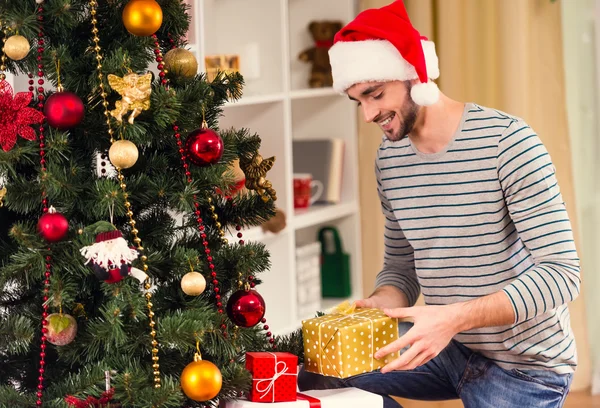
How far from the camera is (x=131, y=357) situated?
4.24 ft

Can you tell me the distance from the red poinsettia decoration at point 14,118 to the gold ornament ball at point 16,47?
58mm

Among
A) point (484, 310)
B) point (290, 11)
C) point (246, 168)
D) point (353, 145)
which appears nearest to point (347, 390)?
point (484, 310)

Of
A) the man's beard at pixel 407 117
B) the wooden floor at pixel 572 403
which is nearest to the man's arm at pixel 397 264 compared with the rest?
the man's beard at pixel 407 117

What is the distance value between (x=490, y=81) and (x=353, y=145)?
57 centimetres

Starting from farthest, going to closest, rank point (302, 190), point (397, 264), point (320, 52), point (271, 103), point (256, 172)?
point (320, 52) < point (302, 190) < point (271, 103) < point (397, 264) < point (256, 172)

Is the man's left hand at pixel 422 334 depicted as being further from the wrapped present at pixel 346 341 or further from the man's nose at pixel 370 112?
the man's nose at pixel 370 112

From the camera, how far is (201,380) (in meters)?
1.25

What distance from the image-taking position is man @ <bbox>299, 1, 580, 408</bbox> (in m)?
1.61

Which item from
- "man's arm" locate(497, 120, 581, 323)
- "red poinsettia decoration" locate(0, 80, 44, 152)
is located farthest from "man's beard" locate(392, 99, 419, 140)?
"red poinsettia decoration" locate(0, 80, 44, 152)

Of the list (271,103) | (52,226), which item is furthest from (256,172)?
(271,103)

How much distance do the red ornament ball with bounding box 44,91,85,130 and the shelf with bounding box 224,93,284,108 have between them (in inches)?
52.6

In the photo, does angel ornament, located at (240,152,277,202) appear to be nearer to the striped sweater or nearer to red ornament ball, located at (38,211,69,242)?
red ornament ball, located at (38,211,69,242)

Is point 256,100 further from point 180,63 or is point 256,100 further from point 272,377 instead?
point 272,377

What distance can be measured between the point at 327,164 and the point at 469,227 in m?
1.43
